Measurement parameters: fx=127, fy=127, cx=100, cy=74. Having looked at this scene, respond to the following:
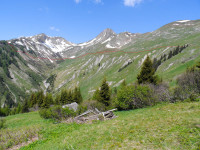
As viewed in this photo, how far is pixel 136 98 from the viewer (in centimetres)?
2530

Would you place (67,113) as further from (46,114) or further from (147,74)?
(147,74)

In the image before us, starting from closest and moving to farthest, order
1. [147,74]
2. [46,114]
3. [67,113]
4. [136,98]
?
[67,113]
[46,114]
[136,98]
[147,74]

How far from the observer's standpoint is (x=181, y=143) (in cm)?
743

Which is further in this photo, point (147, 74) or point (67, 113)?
point (147, 74)

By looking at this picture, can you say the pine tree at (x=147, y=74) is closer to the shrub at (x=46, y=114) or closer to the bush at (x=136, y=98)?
the bush at (x=136, y=98)

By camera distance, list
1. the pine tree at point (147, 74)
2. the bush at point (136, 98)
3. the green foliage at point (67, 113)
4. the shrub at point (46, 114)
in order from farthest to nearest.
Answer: the pine tree at point (147, 74) → the bush at point (136, 98) → the shrub at point (46, 114) → the green foliage at point (67, 113)

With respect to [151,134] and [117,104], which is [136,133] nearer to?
[151,134]

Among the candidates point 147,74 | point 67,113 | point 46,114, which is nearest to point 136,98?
point 147,74

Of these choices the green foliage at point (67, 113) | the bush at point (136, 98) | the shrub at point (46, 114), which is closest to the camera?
the green foliage at point (67, 113)

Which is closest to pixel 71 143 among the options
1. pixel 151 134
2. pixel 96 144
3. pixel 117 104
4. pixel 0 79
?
pixel 96 144

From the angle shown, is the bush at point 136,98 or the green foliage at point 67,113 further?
the bush at point 136,98

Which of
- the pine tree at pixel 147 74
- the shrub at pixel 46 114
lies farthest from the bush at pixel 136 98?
the shrub at pixel 46 114

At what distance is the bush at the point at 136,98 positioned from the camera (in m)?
24.5

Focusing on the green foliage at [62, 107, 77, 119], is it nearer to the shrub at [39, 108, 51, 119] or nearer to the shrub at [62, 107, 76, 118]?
the shrub at [62, 107, 76, 118]
